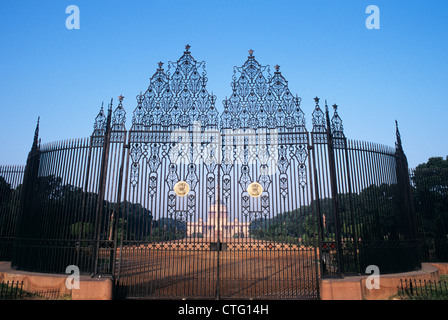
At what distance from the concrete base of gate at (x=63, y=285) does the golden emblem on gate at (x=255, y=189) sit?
4623 mm

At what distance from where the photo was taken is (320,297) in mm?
8070

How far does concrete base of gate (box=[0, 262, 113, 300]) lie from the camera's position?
7883mm

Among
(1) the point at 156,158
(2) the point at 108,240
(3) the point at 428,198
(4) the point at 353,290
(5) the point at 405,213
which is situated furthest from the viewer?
(3) the point at 428,198

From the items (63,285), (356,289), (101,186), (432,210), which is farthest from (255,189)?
(432,210)

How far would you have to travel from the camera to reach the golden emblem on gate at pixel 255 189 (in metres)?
8.85

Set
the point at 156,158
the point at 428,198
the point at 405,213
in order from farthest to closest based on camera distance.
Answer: the point at 428,198 → the point at 405,213 → the point at 156,158

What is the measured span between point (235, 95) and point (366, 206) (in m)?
5.63

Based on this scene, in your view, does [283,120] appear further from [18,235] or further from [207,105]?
[18,235]

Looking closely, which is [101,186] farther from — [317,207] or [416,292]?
[416,292]

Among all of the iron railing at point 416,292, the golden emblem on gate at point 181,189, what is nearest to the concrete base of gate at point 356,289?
the iron railing at point 416,292

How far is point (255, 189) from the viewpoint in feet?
29.2

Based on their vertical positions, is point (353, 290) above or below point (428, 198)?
below

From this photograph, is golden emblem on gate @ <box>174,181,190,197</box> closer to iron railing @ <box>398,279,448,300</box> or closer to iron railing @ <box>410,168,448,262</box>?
iron railing @ <box>398,279,448,300</box>

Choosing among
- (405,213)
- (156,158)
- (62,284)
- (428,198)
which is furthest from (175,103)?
(428,198)
